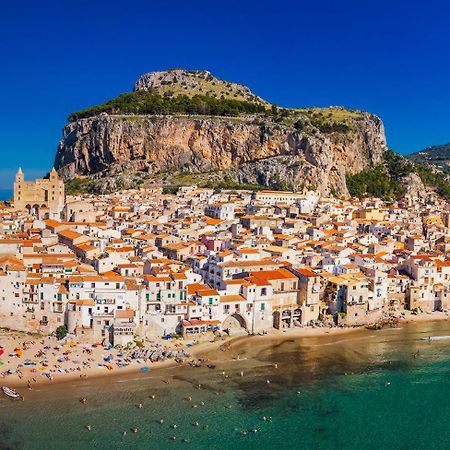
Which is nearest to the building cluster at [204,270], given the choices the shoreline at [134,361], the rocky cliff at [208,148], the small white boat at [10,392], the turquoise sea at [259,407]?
the shoreline at [134,361]

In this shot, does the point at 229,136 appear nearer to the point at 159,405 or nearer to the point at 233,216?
the point at 233,216

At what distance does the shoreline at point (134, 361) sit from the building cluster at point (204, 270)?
1.00 metres

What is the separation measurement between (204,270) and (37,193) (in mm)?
44498

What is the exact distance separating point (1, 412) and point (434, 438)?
74.6 feet

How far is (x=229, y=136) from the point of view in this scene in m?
117

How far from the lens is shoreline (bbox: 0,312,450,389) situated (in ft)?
112

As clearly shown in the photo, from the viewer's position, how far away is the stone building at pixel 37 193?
8275 cm

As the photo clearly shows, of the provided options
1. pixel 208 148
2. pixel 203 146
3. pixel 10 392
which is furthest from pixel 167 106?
pixel 10 392

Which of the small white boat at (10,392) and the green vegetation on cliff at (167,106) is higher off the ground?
the green vegetation on cliff at (167,106)

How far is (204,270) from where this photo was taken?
4828cm

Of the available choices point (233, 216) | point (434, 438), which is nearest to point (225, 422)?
→ point (434, 438)

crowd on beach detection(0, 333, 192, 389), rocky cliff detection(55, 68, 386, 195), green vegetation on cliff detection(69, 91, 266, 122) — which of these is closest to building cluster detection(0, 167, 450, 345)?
crowd on beach detection(0, 333, 192, 389)

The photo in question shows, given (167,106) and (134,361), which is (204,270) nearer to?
(134,361)

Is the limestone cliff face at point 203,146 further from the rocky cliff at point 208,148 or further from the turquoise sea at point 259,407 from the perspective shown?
the turquoise sea at point 259,407
